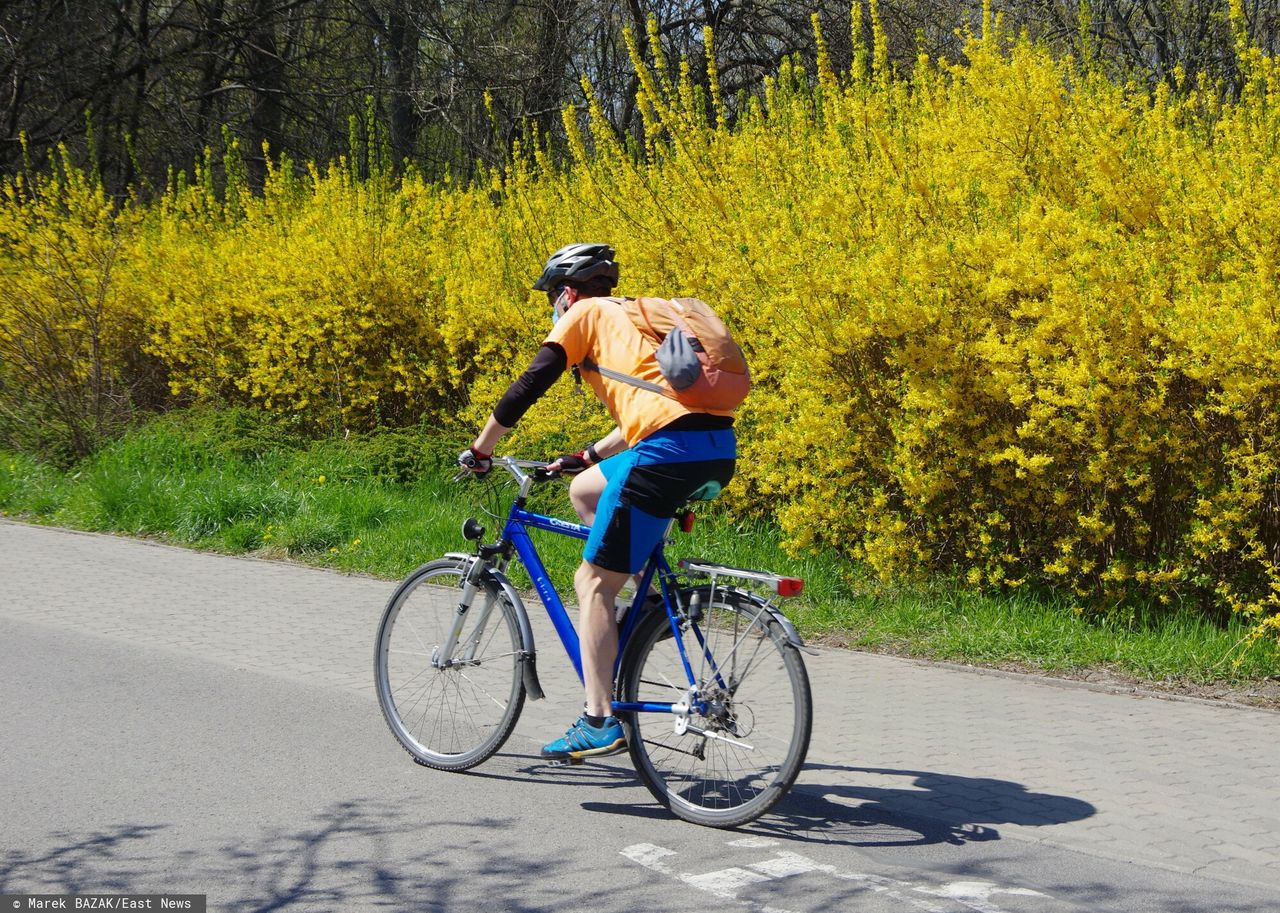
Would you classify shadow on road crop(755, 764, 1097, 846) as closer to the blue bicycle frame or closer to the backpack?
the blue bicycle frame

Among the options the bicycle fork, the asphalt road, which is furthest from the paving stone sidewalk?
the bicycle fork

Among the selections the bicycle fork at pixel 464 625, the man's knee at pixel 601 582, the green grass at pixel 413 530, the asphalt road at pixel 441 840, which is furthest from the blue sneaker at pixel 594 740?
the green grass at pixel 413 530

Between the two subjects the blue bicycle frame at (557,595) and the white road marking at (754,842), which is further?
the blue bicycle frame at (557,595)

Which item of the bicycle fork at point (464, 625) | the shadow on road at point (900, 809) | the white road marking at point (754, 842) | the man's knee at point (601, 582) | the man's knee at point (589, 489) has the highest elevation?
the man's knee at point (589, 489)

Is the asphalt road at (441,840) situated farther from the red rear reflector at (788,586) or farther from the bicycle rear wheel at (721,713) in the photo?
the red rear reflector at (788,586)

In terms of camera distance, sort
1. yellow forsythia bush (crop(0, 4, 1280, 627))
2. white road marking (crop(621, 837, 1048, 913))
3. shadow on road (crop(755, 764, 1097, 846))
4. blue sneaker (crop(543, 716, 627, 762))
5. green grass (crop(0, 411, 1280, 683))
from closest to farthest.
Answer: white road marking (crop(621, 837, 1048, 913))
shadow on road (crop(755, 764, 1097, 846))
blue sneaker (crop(543, 716, 627, 762))
yellow forsythia bush (crop(0, 4, 1280, 627))
green grass (crop(0, 411, 1280, 683))

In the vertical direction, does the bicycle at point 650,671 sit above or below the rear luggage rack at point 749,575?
below

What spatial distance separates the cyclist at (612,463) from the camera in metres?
4.80

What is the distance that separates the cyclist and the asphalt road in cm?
48

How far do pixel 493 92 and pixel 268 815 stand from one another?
16874 millimetres

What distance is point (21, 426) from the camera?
1507 centimetres

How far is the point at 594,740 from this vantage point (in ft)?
16.5

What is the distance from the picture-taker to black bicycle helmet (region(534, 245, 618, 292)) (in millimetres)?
5082

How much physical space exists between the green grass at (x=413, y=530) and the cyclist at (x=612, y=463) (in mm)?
913
